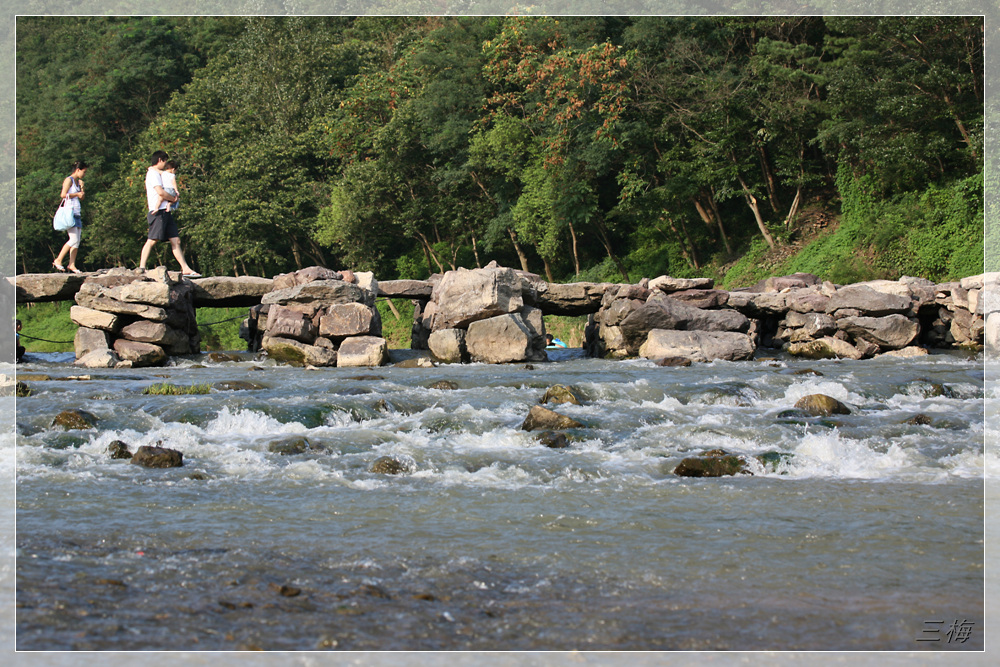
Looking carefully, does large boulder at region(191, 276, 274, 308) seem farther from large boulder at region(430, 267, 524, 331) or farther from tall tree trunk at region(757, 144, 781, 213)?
tall tree trunk at region(757, 144, 781, 213)

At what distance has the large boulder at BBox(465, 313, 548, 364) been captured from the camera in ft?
55.3

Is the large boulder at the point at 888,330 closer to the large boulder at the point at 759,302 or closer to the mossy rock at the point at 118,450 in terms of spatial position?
the large boulder at the point at 759,302

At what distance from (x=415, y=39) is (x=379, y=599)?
36.0m

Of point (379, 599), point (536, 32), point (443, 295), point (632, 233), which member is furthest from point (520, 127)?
point (379, 599)

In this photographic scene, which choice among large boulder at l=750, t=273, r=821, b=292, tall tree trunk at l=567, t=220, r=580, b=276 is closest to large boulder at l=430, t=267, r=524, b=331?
large boulder at l=750, t=273, r=821, b=292

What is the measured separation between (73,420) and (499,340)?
8.75m

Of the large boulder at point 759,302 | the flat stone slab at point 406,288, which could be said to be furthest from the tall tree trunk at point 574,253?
the flat stone slab at point 406,288

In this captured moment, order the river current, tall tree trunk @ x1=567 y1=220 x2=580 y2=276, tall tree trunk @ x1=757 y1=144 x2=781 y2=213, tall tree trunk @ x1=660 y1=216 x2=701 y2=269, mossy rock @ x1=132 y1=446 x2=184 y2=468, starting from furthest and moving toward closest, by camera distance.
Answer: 1. tall tree trunk @ x1=567 y1=220 x2=580 y2=276
2. tall tree trunk @ x1=660 y1=216 x2=701 y2=269
3. tall tree trunk @ x1=757 y1=144 x2=781 y2=213
4. mossy rock @ x1=132 y1=446 x2=184 y2=468
5. the river current

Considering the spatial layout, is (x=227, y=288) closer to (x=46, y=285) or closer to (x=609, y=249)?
(x=46, y=285)

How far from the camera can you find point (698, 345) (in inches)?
669

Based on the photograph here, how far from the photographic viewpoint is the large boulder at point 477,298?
17156mm

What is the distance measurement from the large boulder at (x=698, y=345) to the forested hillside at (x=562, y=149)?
8.35 meters

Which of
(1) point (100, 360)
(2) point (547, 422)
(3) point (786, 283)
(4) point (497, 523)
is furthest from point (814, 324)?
(1) point (100, 360)

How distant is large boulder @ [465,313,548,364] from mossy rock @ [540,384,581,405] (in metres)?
5.36
